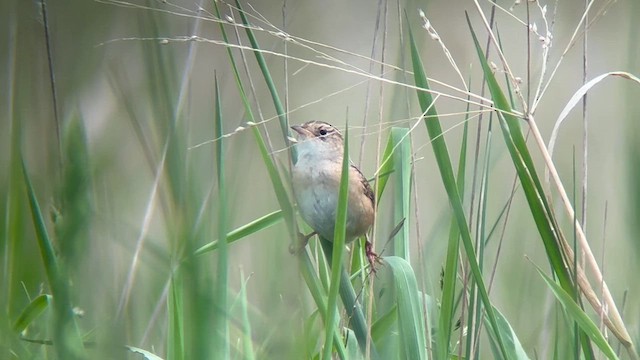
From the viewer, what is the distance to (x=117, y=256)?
63.5 inches

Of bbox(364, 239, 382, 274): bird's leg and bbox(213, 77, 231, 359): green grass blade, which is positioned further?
bbox(364, 239, 382, 274): bird's leg

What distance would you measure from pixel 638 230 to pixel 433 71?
279cm

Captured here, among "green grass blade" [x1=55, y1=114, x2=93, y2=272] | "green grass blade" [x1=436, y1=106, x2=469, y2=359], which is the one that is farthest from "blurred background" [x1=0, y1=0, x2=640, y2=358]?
"green grass blade" [x1=436, y1=106, x2=469, y2=359]

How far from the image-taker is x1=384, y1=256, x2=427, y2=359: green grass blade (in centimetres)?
184

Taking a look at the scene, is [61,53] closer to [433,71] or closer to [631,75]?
[631,75]

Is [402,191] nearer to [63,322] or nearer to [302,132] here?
[302,132]

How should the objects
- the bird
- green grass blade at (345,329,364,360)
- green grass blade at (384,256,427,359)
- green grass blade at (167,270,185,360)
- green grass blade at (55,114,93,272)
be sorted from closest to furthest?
green grass blade at (55,114,93,272), green grass blade at (167,270,185,360), green grass blade at (384,256,427,359), green grass blade at (345,329,364,360), the bird

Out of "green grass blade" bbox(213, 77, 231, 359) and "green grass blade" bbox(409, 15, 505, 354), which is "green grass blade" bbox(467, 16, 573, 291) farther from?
"green grass blade" bbox(213, 77, 231, 359)

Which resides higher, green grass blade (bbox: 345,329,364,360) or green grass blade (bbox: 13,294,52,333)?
green grass blade (bbox: 13,294,52,333)

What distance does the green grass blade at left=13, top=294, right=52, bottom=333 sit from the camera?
1.73 m

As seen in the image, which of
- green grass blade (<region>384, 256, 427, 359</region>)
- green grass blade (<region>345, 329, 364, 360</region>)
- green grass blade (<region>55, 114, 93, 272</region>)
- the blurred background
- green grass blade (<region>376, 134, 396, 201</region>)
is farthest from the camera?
green grass blade (<region>376, 134, 396, 201</region>)

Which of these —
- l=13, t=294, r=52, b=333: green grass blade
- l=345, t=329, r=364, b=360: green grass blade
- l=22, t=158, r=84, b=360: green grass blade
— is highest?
l=22, t=158, r=84, b=360: green grass blade

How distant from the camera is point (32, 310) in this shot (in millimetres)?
1774

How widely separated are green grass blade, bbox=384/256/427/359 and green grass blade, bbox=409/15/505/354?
0.45 feet
